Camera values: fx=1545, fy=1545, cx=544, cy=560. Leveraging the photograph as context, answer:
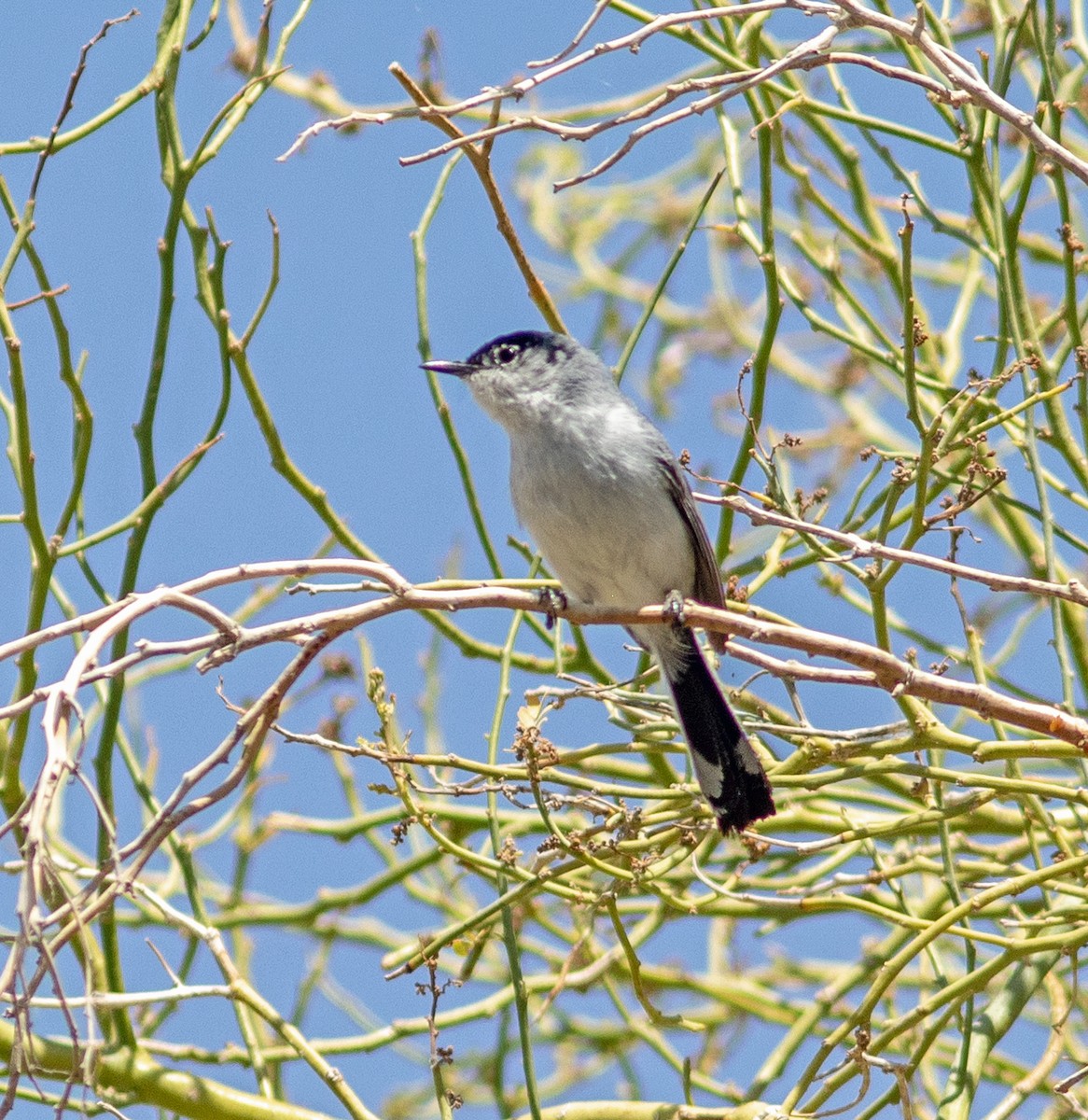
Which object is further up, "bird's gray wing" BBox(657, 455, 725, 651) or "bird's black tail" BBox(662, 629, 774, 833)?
"bird's gray wing" BBox(657, 455, 725, 651)

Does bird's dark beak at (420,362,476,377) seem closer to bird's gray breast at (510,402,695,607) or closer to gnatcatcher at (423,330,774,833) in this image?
gnatcatcher at (423,330,774,833)

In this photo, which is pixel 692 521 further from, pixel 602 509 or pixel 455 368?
pixel 455 368

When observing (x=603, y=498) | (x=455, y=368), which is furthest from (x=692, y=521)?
(x=455, y=368)

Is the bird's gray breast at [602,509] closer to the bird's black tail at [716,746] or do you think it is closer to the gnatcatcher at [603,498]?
the gnatcatcher at [603,498]

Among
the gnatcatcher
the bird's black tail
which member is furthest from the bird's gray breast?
the bird's black tail

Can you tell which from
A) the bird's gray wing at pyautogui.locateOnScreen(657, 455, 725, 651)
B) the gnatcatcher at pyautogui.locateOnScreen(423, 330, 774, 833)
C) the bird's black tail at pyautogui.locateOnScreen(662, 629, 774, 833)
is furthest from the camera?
the bird's gray wing at pyautogui.locateOnScreen(657, 455, 725, 651)

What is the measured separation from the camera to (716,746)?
3.36 m

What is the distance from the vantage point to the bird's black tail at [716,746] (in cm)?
311

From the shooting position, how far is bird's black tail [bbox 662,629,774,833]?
3105 mm

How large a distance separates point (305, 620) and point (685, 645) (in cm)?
204

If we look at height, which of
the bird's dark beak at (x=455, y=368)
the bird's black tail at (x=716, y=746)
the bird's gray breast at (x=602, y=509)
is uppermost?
the bird's dark beak at (x=455, y=368)

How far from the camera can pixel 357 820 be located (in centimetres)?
376

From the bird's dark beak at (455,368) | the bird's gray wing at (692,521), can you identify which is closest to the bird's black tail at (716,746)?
the bird's gray wing at (692,521)

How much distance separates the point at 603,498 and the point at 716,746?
0.81 metres
